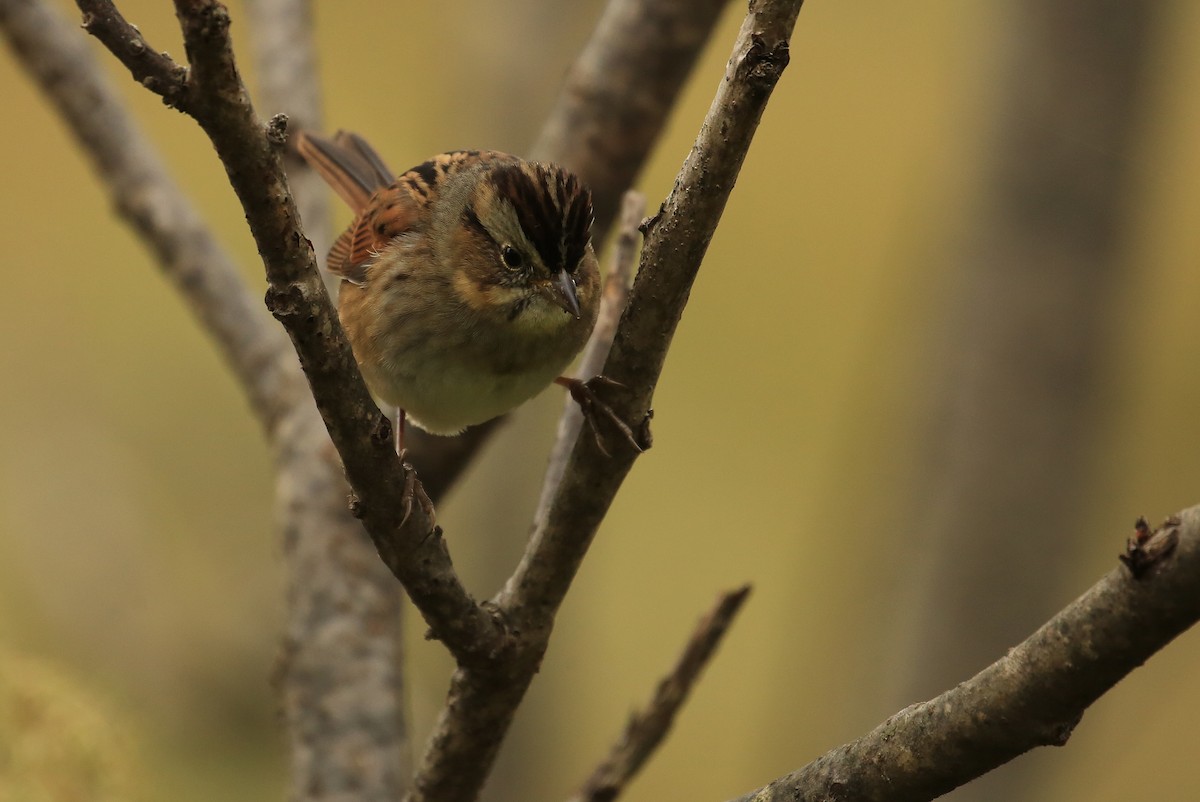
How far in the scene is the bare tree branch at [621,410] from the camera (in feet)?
4.84

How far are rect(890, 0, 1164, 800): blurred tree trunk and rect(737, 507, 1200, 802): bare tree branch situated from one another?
7.39 feet

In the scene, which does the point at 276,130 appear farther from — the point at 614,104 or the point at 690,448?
the point at 690,448

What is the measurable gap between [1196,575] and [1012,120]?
8.85ft

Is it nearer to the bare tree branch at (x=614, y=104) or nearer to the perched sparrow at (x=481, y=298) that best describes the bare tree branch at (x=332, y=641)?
the bare tree branch at (x=614, y=104)

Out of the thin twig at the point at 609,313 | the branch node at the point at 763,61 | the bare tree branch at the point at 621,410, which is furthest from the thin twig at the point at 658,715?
the branch node at the point at 763,61

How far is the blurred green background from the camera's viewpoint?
407 cm

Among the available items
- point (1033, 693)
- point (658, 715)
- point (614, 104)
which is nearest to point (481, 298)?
point (614, 104)

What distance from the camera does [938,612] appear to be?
11.8 ft

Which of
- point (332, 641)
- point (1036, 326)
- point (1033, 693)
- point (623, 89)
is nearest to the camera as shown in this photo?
point (1033, 693)

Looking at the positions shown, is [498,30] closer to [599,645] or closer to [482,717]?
[599,645]

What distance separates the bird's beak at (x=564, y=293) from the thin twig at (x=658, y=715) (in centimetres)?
68

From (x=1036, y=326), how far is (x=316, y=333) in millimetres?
2518

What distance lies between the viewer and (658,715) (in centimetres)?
212

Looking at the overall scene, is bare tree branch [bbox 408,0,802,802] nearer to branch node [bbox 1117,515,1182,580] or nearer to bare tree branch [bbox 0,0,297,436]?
branch node [bbox 1117,515,1182,580]
